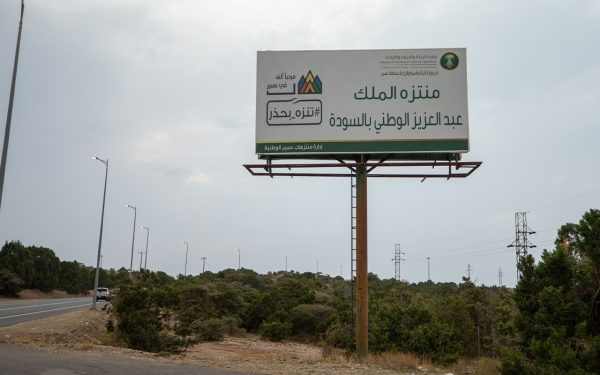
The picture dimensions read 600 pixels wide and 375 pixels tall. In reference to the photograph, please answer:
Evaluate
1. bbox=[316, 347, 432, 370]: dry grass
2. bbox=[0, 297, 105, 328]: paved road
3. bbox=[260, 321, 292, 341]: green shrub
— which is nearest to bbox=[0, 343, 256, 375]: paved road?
bbox=[316, 347, 432, 370]: dry grass

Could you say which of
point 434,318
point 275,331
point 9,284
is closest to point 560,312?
point 434,318

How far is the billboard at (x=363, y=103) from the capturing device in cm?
1611

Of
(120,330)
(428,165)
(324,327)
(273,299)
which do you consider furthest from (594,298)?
(273,299)

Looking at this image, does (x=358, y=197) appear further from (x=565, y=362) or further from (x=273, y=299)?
(x=273, y=299)

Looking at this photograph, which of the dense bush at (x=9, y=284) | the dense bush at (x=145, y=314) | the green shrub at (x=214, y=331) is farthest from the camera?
the dense bush at (x=9, y=284)

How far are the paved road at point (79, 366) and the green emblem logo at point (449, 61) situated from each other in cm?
1119

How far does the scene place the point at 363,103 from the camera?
1631cm

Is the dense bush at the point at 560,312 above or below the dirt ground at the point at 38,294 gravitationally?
above

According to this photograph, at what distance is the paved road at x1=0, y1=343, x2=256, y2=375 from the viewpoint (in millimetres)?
10266

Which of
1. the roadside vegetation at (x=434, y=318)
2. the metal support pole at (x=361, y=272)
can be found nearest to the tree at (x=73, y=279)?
the roadside vegetation at (x=434, y=318)

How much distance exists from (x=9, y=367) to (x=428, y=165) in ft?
40.6

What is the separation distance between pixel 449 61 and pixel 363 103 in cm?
310

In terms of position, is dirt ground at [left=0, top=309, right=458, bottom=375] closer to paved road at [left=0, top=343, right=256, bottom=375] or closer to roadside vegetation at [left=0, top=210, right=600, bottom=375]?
paved road at [left=0, top=343, right=256, bottom=375]

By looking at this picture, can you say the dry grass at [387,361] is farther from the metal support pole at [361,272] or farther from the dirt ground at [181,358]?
the metal support pole at [361,272]
